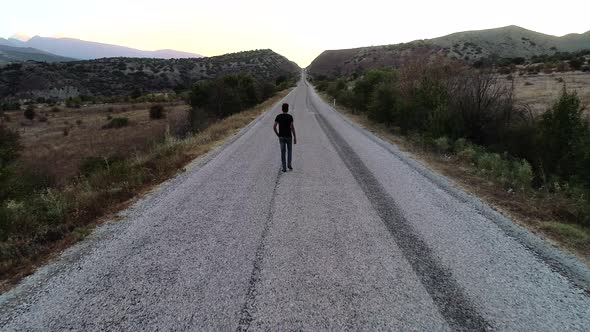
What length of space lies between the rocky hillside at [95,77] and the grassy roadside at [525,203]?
69.1m

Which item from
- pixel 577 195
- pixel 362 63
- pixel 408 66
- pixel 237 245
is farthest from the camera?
pixel 362 63

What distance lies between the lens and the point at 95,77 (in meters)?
73.4

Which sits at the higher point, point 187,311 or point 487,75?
point 487,75

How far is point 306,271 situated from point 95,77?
273 feet

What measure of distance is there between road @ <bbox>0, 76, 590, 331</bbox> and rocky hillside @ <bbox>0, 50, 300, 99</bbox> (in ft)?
231

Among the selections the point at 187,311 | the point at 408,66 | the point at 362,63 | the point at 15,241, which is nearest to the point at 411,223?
the point at 187,311

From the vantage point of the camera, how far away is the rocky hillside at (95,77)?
213ft

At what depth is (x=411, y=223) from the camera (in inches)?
252

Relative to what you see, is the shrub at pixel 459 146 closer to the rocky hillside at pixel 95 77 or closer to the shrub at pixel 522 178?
the shrub at pixel 522 178

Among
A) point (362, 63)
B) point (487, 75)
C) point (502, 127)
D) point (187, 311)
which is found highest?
point (362, 63)

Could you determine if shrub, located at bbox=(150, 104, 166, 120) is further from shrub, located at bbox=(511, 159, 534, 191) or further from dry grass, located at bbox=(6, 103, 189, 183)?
shrub, located at bbox=(511, 159, 534, 191)

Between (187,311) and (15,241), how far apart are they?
382 cm

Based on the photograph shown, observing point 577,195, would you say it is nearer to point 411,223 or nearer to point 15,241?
point 411,223

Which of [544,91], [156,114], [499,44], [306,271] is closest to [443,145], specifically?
[306,271]
